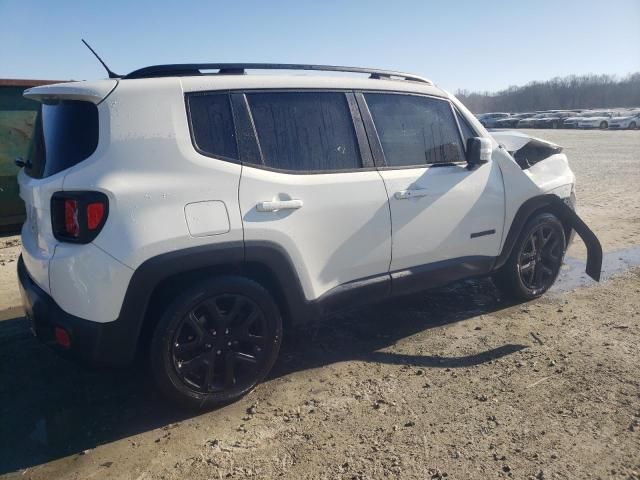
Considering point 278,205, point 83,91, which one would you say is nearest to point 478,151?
point 278,205

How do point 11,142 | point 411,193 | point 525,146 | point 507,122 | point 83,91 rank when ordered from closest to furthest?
point 83,91
point 411,193
point 525,146
point 11,142
point 507,122

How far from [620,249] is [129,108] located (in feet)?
19.3

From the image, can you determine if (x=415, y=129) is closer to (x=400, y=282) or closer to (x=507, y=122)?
(x=400, y=282)

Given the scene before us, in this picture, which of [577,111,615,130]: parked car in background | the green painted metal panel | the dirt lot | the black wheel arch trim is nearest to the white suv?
the dirt lot

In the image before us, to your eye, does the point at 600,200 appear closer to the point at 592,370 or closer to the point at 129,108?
the point at 592,370

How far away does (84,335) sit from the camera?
2.57 m

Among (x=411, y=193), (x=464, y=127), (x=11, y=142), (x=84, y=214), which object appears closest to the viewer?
(x=84, y=214)

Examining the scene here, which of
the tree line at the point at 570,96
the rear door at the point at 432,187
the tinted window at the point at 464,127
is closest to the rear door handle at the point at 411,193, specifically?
the rear door at the point at 432,187

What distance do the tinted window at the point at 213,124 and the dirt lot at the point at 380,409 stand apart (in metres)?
1.52

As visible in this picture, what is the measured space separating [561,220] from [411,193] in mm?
1913

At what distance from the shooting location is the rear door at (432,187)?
3531 mm

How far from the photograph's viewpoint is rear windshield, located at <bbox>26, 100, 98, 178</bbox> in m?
2.62

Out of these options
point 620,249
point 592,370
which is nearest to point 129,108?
point 592,370

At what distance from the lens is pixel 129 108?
2.65 meters
